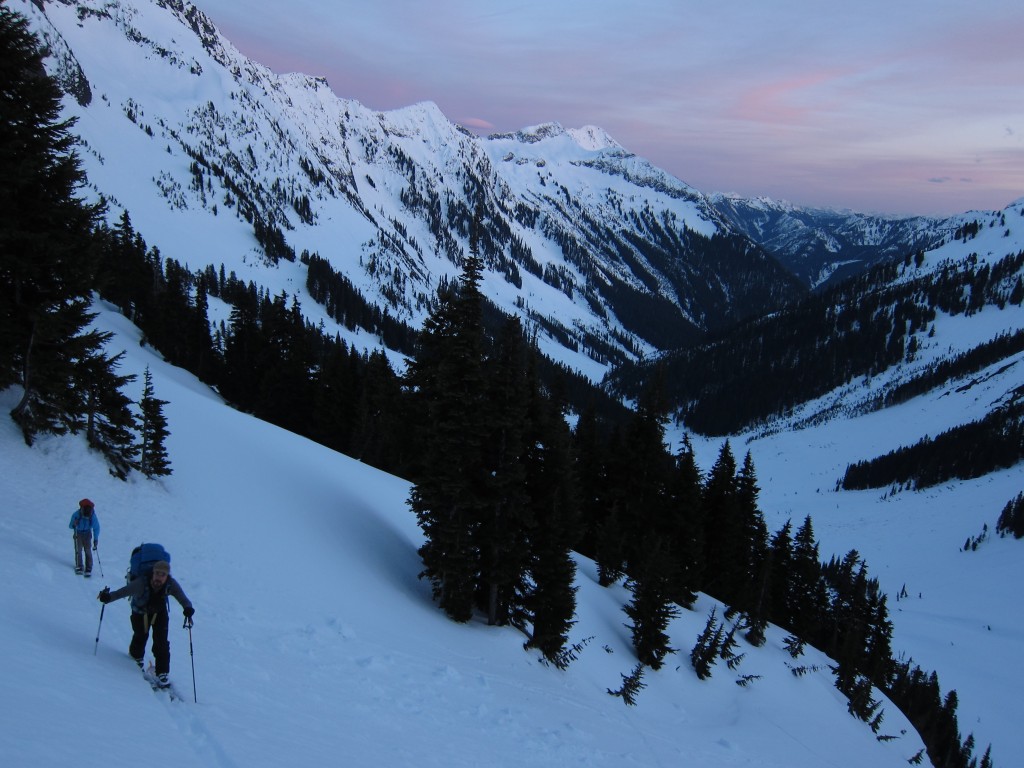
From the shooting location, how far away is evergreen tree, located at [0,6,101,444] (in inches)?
639

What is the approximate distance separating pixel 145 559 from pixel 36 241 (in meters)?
12.6

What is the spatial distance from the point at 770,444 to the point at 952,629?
108m

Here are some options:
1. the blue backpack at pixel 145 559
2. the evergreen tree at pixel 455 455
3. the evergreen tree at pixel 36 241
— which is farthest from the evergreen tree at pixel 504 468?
the evergreen tree at pixel 36 241

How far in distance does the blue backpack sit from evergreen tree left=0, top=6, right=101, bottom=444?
11447 millimetres

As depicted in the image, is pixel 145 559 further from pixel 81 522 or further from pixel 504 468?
pixel 504 468

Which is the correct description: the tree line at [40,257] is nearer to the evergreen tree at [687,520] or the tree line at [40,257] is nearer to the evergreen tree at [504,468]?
the evergreen tree at [504,468]

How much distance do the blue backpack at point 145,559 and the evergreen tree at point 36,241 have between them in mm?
11447

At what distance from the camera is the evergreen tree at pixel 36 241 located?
16.2m

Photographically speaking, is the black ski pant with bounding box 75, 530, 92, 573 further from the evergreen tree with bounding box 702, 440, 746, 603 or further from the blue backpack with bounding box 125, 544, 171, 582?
the evergreen tree with bounding box 702, 440, 746, 603

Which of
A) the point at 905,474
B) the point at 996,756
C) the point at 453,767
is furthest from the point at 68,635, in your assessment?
the point at 905,474

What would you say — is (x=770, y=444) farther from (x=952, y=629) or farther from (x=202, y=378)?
(x=202, y=378)

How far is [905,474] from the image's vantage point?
146 meters

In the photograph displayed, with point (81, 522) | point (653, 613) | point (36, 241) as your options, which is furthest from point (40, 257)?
point (653, 613)

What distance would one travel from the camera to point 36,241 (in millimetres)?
16484
